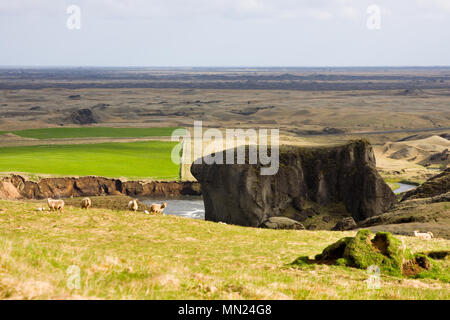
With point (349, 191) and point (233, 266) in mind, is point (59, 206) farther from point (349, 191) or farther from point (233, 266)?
point (349, 191)

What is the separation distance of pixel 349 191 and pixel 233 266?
42419 mm

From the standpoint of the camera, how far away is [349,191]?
59406 mm

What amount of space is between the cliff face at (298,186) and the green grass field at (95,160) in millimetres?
25384

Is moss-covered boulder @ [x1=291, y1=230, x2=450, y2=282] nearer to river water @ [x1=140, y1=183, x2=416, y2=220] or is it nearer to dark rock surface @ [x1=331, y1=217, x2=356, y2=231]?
dark rock surface @ [x1=331, y1=217, x2=356, y2=231]

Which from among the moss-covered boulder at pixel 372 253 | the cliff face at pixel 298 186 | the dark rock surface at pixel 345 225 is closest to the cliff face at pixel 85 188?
the cliff face at pixel 298 186

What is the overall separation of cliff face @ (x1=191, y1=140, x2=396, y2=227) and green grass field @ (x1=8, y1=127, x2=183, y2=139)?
69.6m

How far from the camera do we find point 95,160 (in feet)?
300

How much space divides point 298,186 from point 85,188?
105 ft

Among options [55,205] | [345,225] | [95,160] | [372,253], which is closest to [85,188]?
[95,160]

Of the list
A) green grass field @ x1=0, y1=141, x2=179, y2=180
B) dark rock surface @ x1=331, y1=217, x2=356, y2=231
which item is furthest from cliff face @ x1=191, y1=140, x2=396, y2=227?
green grass field @ x1=0, y1=141, x2=179, y2=180

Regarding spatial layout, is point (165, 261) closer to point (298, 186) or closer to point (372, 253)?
point (372, 253)

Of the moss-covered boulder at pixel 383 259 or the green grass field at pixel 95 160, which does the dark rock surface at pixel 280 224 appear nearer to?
the moss-covered boulder at pixel 383 259
